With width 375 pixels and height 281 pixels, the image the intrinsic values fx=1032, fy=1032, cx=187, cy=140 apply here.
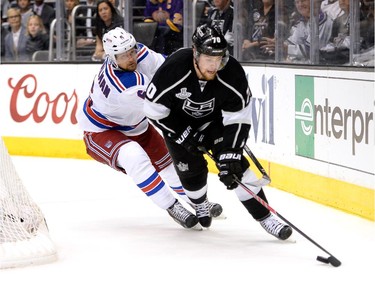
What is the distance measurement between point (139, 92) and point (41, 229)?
977 mm

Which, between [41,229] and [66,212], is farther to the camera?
[66,212]

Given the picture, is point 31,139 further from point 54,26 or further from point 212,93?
point 212,93

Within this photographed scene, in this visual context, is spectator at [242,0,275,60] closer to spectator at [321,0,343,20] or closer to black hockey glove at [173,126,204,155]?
spectator at [321,0,343,20]

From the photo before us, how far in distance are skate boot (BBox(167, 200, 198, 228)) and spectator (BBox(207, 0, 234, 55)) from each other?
273 cm

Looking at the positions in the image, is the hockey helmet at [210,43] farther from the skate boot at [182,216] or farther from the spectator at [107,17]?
the spectator at [107,17]

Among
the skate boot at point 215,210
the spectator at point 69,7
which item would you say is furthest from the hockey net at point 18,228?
the spectator at point 69,7

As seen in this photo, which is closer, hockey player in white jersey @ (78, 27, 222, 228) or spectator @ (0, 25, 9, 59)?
hockey player in white jersey @ (78, 27, 222, 228)

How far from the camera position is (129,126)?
5840 mm

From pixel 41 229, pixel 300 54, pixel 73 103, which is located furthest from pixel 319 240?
pixel 73 103

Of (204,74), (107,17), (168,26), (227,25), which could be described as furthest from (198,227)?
(107,17)

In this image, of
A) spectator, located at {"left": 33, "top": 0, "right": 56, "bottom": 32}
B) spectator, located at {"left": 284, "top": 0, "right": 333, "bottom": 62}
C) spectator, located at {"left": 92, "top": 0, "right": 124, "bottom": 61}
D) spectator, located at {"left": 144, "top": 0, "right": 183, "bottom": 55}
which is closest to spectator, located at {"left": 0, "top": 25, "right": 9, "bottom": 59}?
spectator, located at {"left": 33, "top": 0, "right": 56, "bottom": 32}

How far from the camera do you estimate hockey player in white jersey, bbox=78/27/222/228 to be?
5523mm

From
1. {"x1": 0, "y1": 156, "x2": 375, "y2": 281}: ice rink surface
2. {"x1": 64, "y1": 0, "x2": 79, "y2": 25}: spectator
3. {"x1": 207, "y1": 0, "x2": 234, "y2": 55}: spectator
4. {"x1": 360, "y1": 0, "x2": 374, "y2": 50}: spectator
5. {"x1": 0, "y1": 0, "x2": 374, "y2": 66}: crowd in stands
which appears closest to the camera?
{"x1": 0, "y1": 156, "x2": 375, "y2": 281}: ice rink surface

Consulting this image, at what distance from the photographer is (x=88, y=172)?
8.38 meters
